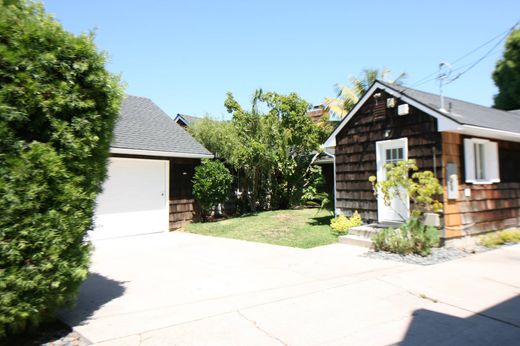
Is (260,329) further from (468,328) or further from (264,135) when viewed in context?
(264,135)

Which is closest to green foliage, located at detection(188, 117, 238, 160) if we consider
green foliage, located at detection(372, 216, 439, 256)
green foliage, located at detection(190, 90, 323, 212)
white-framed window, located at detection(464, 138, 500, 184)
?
green foliage, located at detection(190, 90, 323, 212)

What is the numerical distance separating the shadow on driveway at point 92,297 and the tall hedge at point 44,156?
1.74ft

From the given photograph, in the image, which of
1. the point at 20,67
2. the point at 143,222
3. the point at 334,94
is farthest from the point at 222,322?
the point at 334,94

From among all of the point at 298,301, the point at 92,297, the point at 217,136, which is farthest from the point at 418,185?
the point at 217,136

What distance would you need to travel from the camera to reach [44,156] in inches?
131

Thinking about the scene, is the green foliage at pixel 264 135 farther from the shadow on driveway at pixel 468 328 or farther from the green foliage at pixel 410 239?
the shadow on driveway at pixel 468 328

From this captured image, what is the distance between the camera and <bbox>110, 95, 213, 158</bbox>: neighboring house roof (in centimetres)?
1077

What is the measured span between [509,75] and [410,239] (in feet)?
66.4

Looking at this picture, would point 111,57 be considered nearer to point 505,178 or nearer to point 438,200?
point 438,200

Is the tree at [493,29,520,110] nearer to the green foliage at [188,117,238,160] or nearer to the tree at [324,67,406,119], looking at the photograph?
the tree at [324,67,406,119]

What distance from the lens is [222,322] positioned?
3.82m

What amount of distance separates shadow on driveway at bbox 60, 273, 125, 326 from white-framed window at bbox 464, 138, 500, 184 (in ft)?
28.3

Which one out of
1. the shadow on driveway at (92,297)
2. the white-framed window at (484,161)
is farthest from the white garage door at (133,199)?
the white-framed window at (484,161)

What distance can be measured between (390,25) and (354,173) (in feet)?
14.9
